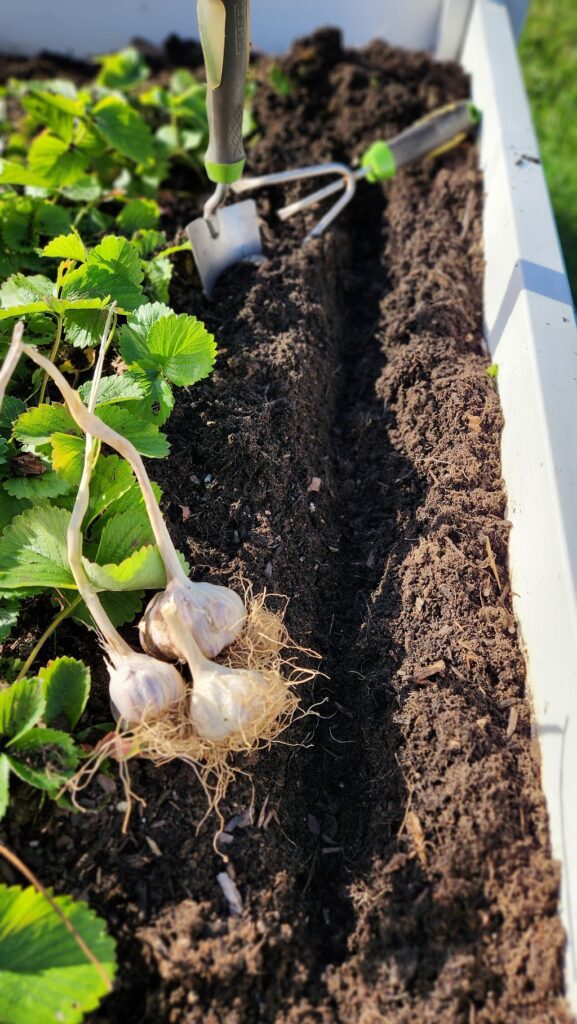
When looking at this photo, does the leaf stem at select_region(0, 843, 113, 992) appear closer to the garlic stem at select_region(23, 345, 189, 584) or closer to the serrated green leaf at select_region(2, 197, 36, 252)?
the garlic stem at select_region(23, 345, 189, 584)

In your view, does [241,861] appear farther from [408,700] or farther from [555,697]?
[555,697]

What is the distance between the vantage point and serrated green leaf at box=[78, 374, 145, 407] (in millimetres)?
1448

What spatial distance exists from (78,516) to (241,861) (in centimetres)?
59

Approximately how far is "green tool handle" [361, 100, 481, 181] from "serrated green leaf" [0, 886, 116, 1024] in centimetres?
204

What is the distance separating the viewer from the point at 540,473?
146 centimetres

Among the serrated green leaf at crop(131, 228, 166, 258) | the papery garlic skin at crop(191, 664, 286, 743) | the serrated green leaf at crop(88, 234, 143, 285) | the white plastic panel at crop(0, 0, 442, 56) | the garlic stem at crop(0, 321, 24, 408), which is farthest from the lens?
the white plastic panel at crop(0, 0, 442, 56)

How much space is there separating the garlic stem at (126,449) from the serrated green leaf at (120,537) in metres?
0.05

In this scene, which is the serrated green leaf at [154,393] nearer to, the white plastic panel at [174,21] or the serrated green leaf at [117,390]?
the serrated green leaf at [117,390]

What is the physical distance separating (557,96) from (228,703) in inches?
128

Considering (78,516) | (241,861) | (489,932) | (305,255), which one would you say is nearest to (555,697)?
(489,932)

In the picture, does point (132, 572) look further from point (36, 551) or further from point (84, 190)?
point (84, 190)

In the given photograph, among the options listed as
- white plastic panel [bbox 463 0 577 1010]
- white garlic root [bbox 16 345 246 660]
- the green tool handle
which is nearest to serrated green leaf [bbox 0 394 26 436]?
white garlic root [bbox 16 345 246 660]

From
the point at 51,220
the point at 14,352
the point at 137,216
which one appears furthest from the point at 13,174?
the point at 14,352

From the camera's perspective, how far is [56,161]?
212 cm
